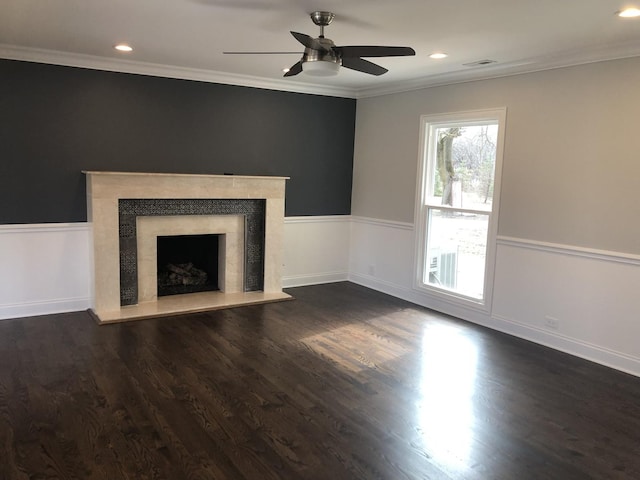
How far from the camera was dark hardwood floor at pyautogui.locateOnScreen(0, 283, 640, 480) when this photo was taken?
2.56 metres

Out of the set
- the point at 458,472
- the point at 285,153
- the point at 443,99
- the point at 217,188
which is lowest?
the point at 458,472

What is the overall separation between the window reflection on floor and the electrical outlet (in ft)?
2.25

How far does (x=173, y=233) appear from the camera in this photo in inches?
208

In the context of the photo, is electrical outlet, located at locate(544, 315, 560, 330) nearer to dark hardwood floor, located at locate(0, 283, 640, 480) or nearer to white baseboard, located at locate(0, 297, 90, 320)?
dark hardwood floor, located at locate(0, 283, 640, 480)

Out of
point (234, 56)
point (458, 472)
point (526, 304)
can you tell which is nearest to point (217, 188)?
point (234, 56)

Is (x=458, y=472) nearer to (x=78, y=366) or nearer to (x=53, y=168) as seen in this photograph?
(x=78, y=366)

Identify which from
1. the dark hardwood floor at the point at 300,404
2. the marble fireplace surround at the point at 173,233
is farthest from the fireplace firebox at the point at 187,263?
the dark hardwood floor at the point at 300,404

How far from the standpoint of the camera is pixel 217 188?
5.34 metres

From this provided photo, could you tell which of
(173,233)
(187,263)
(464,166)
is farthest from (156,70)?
(464,166)

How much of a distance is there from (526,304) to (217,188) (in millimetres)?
3284

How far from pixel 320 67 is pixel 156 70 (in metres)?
2.67

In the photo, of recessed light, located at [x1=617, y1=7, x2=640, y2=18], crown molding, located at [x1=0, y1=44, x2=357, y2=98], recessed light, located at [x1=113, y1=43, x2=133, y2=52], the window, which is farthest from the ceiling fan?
crown molding, located at [x1=0, y1=44, x2=357, y2=98]

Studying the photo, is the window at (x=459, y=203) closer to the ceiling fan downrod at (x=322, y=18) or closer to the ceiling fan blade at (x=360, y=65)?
the ceiling fan blade at (x=360, y=65)

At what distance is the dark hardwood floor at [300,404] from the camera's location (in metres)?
2.56
